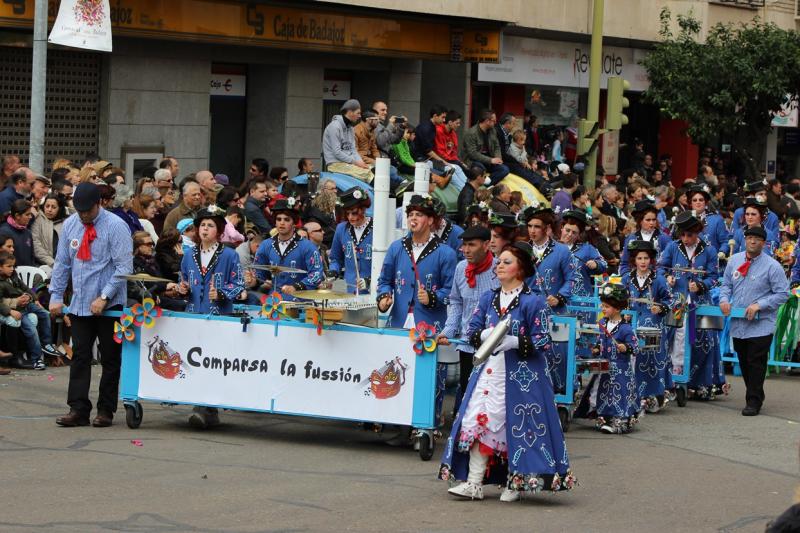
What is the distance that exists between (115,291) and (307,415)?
5.97ft

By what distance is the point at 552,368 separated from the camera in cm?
1326

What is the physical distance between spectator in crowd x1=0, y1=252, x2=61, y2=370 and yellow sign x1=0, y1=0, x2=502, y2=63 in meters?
5.32

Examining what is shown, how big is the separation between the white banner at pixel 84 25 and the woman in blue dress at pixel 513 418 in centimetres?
810

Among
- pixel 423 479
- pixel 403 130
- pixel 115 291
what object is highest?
pixel 403 130

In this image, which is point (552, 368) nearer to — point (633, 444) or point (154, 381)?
point (633, 444)

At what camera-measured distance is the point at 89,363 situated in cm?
1200

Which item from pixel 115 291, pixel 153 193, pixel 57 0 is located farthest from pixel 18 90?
pixel 115 291

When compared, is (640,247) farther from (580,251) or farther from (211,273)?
(211,273)

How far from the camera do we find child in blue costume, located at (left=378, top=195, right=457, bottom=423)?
12.4 metres

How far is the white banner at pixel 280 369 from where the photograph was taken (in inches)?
454

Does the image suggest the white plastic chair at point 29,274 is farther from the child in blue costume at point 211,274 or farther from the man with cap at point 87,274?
the man with cap at point 87,274

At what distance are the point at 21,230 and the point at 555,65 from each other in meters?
17.4

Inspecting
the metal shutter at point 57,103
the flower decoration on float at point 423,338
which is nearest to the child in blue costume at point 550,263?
the flower decoration on float at point 423,338

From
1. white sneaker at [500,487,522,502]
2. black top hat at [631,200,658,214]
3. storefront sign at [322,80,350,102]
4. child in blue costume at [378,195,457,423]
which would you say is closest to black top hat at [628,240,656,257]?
black top hat at [631,200,658,214]
